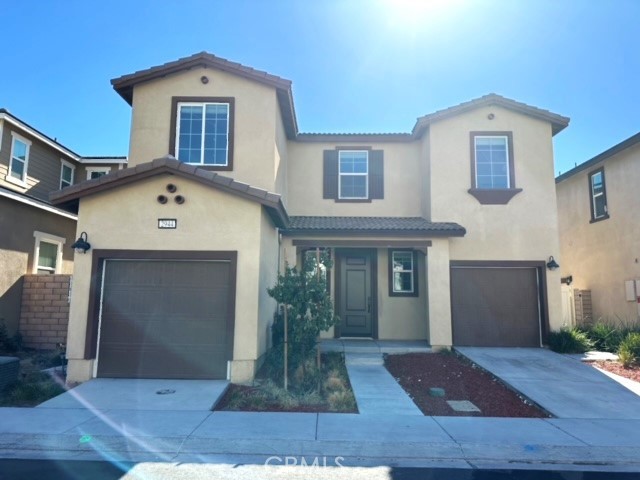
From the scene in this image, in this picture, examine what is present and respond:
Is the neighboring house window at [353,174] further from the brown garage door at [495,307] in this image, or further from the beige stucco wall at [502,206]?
the brown garage door at [495,307]

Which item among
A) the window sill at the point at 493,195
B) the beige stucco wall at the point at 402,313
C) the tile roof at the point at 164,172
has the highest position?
A: the window sill at the point at 493,195

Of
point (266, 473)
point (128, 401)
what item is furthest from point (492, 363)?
point (128, 401)

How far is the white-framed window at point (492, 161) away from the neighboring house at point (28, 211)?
1341 cm

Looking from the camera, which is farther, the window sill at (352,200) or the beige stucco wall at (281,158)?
the window sill at (352,200)

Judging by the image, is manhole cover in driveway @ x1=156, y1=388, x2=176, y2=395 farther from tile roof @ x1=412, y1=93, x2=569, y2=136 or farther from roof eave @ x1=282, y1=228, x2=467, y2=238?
tile roof @ x1=412, y1=93, x2=569, y2=136

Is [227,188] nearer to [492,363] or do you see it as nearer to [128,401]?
[128,401]

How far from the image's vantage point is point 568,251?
1728 cm

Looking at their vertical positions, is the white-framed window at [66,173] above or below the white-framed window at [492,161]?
above

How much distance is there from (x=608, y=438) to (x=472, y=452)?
78.0 inches

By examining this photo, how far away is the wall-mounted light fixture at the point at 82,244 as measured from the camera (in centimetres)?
866

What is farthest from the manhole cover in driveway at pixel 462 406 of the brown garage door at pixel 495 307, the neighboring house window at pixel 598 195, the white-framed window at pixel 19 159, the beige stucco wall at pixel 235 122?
the white-framed window at pixel 19 159

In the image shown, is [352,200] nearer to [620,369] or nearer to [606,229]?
[620,369]

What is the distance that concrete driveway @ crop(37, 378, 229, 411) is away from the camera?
23.1 ft

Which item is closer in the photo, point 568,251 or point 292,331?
point 292,331
